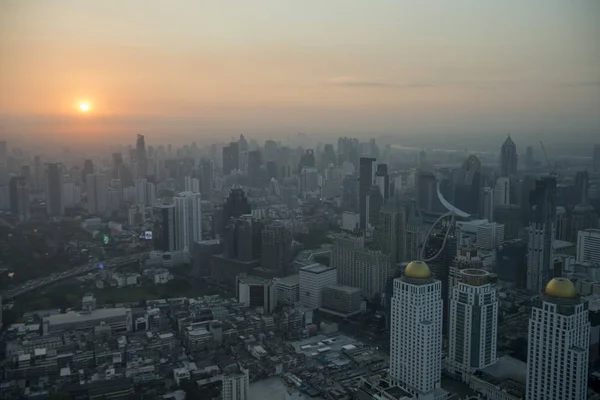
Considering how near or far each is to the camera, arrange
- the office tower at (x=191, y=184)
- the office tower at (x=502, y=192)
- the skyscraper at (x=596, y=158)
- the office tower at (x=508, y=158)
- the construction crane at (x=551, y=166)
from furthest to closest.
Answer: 1. the office tower at (x=191, y=184)
2. the office tower at (x=502, y=192)
3. the office tower at (x=508, y=158)
4. the construction crane at (x=551, y=166)
5. the skyscraper at (x=596, y=158)

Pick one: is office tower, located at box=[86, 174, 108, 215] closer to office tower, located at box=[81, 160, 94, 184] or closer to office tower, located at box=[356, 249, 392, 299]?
office tower, located at box=[81, 160, 94, 184]

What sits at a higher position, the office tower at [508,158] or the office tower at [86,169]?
the office tower at [508,158]

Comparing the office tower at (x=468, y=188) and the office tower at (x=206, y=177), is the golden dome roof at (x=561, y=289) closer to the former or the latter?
the office tower at (x=468, y=188)

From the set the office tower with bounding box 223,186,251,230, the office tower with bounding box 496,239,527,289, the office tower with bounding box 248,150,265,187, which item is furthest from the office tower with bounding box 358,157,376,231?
the office tower with bounding box 496,239,527,289

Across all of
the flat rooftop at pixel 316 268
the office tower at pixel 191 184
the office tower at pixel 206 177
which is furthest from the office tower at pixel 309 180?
the flat rooftop at pixel 316 268

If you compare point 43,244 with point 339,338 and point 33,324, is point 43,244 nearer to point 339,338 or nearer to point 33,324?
point 33,324

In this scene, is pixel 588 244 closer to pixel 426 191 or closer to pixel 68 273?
pixel 426 191
